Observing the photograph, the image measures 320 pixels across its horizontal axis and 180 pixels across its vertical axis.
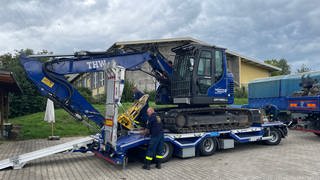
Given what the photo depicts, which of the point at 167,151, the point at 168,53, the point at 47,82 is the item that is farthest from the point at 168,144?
the point at 168,53

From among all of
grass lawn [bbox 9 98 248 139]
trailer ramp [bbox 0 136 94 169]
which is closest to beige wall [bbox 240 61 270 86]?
grass lawn [bbox 9 98 248 139]

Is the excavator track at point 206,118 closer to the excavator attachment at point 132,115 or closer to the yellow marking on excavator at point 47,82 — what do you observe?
the excavator attachment at point 132,115

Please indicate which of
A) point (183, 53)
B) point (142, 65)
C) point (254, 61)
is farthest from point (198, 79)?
point (254, 61)

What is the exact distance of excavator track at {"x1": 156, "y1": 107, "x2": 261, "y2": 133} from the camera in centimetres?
1148

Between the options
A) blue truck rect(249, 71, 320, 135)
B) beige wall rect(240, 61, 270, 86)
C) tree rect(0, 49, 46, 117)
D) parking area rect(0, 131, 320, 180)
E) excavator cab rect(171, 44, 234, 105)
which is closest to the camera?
parking area rect(0, 131, 320, 180)

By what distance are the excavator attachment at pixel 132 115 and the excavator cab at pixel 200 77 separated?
126 centimetres

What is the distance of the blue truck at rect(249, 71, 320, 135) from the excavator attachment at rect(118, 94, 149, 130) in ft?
24.5

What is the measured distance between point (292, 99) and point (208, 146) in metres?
5.85

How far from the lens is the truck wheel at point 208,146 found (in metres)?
11.7

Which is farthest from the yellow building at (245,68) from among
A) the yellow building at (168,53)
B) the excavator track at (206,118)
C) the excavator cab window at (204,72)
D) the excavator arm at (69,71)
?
the excavator arm at (69,71)

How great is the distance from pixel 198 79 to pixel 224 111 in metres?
1.75

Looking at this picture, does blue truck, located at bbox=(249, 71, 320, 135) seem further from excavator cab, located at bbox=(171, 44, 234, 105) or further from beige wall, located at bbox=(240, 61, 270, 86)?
beige wall, located at bbox=(240, 61, 270, 86)

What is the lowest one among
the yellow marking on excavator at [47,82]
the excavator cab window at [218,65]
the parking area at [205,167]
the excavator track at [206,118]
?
the parking area at [205,167]

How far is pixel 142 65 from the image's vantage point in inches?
465
